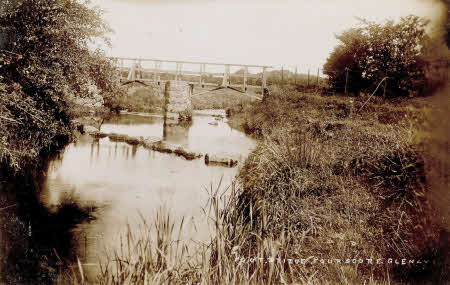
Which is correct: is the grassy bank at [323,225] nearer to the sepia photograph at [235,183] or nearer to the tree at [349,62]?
the sepia photograph at [235,183]

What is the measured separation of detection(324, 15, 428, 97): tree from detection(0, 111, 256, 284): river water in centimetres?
485

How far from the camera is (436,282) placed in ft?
11.6

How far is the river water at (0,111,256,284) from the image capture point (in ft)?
19.7

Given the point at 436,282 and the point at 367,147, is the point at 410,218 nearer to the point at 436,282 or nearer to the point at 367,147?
the point at 436,282

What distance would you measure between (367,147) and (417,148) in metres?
1.67


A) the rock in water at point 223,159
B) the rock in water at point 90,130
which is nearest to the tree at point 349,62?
the rock in water at point 223,159

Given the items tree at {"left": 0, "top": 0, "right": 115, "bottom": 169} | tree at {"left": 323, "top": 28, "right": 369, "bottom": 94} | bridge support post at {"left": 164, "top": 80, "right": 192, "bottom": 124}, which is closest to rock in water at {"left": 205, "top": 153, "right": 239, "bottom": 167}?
tree at {"left": 323, "top": 28, "right": 369, "bottom": 94}

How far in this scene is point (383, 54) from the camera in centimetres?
1135

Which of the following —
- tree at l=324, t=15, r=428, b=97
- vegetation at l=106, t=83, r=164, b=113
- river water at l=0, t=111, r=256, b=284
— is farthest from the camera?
vegetation at l=106, t=83, r=164, b=113

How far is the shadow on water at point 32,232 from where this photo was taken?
527cm

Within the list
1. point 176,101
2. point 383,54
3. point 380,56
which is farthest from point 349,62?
point 176,101

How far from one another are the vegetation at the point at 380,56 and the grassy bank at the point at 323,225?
9.30 feet

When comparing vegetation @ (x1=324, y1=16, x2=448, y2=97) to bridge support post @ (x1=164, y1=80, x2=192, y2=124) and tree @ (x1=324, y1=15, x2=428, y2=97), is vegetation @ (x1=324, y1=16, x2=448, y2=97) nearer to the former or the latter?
tree @ (x1=324, y1=15, x2=428, y2=97)

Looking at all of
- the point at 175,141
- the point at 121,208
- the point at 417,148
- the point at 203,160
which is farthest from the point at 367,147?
the point at 175,141
